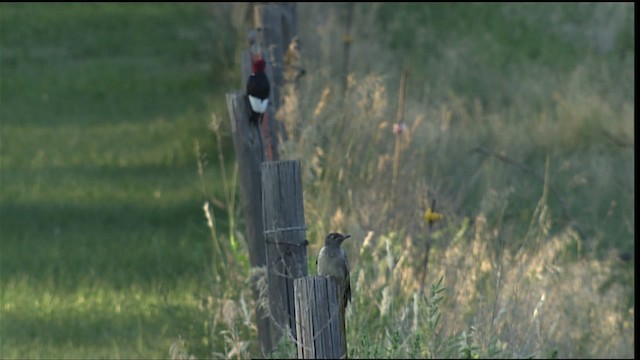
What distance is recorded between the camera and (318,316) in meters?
3.68

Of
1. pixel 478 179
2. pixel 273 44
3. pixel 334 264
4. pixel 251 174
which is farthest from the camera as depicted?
pixel 478 179

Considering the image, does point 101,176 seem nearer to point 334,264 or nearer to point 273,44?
point 273,44

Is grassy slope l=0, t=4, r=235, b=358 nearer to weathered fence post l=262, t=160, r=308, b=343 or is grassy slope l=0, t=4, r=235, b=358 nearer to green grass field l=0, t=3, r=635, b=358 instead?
green grass field l=0, t=3, r=635, b=358

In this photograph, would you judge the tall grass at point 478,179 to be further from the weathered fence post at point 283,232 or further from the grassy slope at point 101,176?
the grassy slope at point 101,176

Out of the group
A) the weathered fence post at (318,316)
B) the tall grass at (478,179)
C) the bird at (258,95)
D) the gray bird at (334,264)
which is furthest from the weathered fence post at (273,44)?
the weathered fence post at (318,316)

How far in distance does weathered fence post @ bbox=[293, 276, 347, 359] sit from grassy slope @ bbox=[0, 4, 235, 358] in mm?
3369

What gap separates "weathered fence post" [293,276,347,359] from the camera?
368cm

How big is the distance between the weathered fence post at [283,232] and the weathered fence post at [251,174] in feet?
1.29

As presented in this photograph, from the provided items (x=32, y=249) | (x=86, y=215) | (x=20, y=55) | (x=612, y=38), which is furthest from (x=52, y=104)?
(x=612, y=38)

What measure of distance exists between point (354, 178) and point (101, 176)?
401cm

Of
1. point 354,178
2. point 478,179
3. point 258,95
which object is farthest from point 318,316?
point 478,179

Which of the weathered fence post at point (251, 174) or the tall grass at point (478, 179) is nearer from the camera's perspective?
the weathered fence post at point (251, 174)

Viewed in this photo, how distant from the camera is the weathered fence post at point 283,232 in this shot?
5004 mm

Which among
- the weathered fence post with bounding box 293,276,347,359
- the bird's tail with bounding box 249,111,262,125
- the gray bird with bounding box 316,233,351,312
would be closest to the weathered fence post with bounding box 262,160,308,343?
the gray bird with bounding box 316,233,351,312
